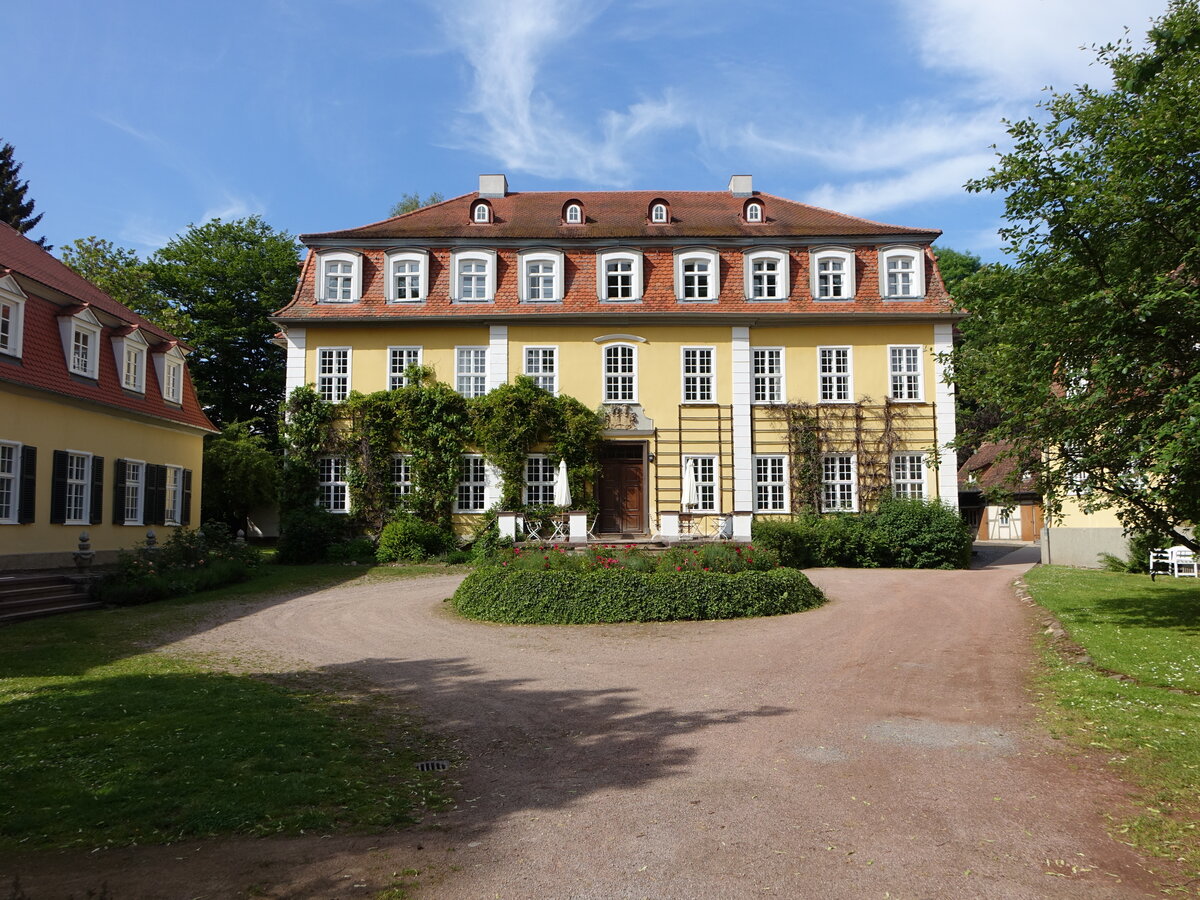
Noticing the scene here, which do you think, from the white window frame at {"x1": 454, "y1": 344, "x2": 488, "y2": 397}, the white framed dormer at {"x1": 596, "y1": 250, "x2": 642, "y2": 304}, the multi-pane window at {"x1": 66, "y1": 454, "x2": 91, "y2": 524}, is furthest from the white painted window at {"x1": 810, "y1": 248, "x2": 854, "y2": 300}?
the multi-pane window at {"x1": 66, "y1": 454, "x2": 91, "y2": 524}

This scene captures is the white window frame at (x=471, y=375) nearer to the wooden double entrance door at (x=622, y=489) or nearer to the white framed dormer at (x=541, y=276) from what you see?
the white framed dormer at (x=541, y=276)

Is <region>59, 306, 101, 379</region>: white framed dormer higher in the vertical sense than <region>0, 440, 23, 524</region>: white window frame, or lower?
higher

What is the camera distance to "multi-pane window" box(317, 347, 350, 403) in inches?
1011

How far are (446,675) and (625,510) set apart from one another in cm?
1588

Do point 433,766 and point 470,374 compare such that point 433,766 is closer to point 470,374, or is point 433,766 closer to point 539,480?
point 539,480

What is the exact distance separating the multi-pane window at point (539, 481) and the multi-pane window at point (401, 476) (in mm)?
3548

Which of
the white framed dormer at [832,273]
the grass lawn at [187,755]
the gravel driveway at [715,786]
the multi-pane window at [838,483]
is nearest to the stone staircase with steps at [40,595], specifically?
the grass lawn at [187,755]

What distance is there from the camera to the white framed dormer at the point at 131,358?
20.8m

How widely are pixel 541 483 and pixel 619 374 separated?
4.12m

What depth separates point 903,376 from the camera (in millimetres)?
25672

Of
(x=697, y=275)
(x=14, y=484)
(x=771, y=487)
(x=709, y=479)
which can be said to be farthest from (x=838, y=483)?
(x=14, y=484)

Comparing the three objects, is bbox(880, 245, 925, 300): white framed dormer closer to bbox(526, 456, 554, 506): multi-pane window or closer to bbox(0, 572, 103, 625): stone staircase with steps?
bbox(526, 456, 554, 506): multi-pane window

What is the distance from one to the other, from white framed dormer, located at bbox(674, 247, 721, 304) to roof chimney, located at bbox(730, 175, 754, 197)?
5.63 m

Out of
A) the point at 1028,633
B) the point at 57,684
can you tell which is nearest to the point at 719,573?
the point at 1028,633
